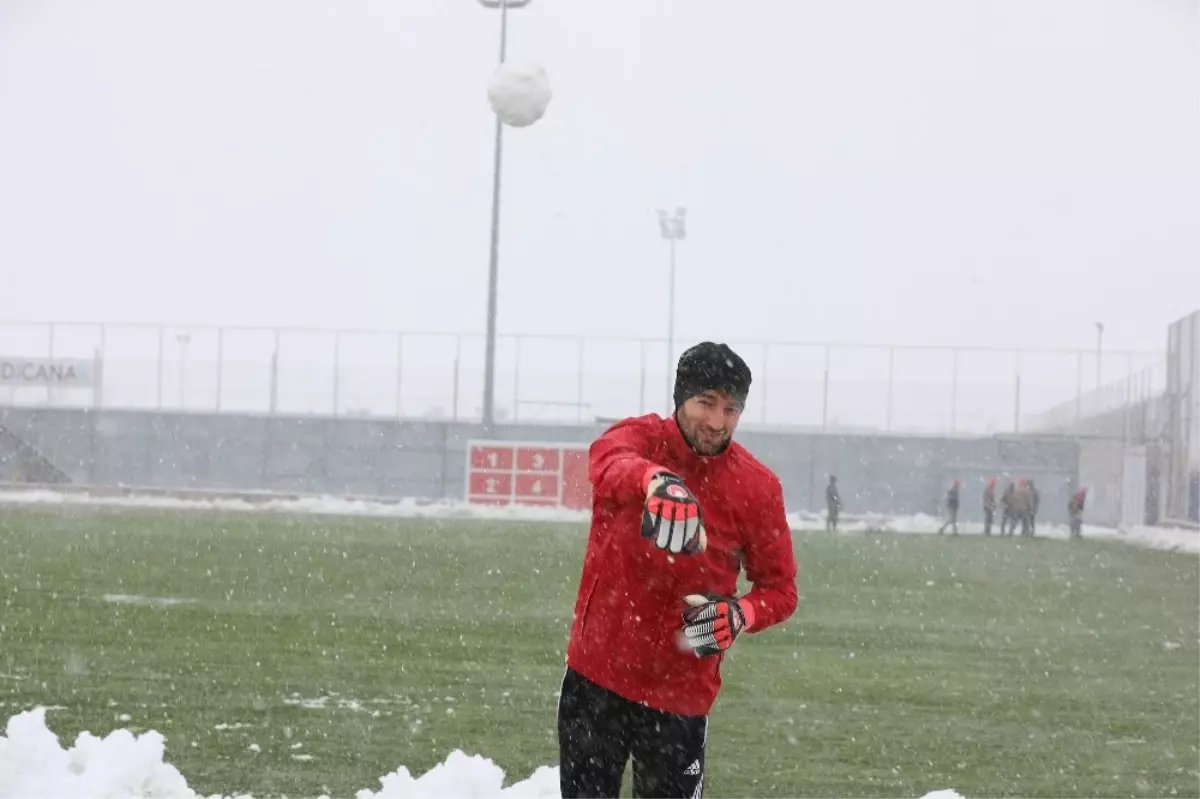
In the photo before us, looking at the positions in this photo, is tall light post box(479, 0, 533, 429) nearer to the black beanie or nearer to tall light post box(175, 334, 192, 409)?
tall light post box(175, 334, 192, 409)

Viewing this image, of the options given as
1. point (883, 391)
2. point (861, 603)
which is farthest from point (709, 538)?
point (883, 391)

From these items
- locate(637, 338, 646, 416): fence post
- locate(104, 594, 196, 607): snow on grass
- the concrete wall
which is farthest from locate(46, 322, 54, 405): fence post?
locate(104, 594, 196, 607): snow on grass

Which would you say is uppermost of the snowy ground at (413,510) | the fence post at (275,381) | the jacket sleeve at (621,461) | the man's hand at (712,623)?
the fence post at (275,381)

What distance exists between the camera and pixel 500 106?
13.2m

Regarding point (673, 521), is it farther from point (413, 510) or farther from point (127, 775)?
point (413, 510)

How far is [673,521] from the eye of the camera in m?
3.28

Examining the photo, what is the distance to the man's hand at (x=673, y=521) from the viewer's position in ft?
10.8

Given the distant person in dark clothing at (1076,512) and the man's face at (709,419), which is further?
the distant person in dark clothing at (1076,512)

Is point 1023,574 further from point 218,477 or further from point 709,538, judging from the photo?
point 218,477

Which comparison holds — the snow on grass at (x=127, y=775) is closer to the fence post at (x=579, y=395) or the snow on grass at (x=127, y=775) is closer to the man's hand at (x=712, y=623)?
the man's hand at (x=712, y=623)

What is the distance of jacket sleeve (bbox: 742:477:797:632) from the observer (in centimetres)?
385

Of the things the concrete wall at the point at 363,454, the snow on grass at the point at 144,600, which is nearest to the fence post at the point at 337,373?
the concrete wall at the point at 363,454

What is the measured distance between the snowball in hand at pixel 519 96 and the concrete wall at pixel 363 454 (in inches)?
1236

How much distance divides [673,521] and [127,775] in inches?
135
